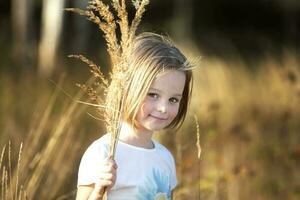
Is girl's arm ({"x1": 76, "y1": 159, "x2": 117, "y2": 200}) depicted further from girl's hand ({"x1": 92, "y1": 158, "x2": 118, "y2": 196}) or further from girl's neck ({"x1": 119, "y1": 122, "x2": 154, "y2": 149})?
girl's neck ({"x1": 119, "y1": 122, "x2": 154, "y2": 149})

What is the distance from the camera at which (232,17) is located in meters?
23.7

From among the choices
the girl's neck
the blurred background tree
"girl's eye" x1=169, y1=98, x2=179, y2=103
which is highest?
the blurred background tree

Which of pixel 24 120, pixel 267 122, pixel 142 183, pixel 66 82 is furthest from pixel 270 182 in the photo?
pixel 66 82

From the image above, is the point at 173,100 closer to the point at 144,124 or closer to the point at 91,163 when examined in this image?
the point at 144,124

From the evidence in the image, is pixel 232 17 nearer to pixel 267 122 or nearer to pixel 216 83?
pixel 216 83

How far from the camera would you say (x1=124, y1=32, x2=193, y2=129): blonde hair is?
2.73m

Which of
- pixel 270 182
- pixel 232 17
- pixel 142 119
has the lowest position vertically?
pixel 270 182

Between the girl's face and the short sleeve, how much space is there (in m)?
0.18

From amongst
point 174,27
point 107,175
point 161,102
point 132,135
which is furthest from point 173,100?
point 174,27

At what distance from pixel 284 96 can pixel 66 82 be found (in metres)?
2.70

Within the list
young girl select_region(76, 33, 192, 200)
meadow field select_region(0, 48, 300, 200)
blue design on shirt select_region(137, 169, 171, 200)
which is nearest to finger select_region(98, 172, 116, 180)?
young girl select_region(76, 33, 192, 200)

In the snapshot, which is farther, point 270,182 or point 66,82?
point 66,82

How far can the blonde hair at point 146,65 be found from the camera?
273cm

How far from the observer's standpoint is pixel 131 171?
9.00 ft
